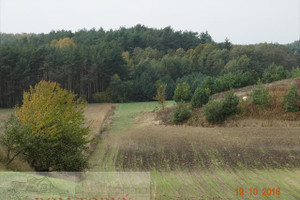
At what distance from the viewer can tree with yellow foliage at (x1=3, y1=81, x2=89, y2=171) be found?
16844mm

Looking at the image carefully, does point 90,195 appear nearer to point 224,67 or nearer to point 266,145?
point 266,145

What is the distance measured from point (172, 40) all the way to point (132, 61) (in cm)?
3294

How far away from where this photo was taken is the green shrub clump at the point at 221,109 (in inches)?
1334

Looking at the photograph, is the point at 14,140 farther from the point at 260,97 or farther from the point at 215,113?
the point at 260,97

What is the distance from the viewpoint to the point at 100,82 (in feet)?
232

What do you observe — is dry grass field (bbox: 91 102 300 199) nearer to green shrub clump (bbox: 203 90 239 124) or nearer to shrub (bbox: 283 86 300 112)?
green shrub clump (bbox: 203 90 239 124)

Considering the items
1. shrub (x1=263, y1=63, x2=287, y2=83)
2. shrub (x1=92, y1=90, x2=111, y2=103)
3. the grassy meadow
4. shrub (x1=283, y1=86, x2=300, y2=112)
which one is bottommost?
shrub (x1=92, y1=90, x2=111, y2=103)

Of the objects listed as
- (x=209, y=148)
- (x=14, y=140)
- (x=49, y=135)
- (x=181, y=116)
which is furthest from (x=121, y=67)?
(x=14, y=140)
